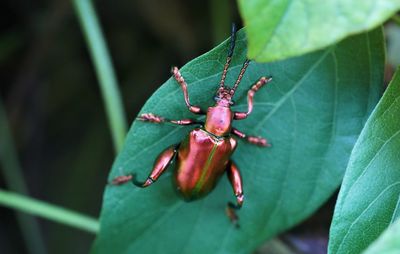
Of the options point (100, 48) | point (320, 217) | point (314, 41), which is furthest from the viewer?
point (320, 217)

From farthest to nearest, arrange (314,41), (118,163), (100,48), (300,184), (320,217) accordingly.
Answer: (320,217), (100,48), (300,184), (118,163), (314,41)

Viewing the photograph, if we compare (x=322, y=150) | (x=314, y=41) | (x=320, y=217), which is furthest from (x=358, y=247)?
(x=320, y=217)

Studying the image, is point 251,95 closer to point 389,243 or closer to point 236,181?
point 236,181

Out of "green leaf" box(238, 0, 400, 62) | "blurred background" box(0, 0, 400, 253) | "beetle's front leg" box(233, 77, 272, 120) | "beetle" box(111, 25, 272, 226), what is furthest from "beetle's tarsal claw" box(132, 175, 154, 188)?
"blurred background" box(0, 0, 400, 253)

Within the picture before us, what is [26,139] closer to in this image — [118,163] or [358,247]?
[118,163]

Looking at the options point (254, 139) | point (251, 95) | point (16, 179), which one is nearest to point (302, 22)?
point (251, 95)

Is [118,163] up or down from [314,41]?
down

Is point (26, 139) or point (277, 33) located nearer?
point (277, 33)
